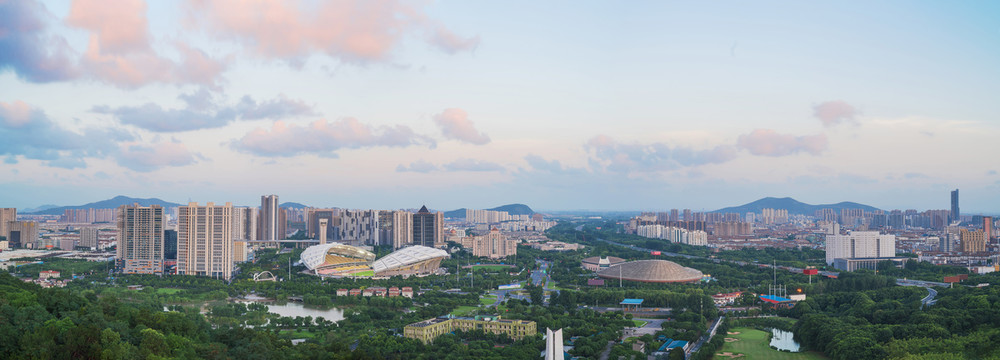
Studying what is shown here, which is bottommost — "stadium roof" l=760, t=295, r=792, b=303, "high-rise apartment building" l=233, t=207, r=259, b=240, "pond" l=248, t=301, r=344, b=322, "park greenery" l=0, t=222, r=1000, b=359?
"pond" l=248, t=301, r=344, b=322

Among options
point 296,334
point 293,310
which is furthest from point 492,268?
point 296,334

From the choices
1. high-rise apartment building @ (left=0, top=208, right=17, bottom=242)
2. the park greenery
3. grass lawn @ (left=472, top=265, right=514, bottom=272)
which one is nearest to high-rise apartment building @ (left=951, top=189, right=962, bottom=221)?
the park greenery

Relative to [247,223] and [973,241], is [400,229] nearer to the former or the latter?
[247,223]

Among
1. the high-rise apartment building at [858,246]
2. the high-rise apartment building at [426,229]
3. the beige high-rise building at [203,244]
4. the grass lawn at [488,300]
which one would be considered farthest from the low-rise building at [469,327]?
the high-rise apartment building at [426,229]

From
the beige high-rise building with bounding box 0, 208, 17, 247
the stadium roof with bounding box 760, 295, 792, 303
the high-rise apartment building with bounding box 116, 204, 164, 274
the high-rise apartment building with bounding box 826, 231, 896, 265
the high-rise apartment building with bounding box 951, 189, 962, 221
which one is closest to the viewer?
the stadium roof with bounding box 760, 295, 792, 303

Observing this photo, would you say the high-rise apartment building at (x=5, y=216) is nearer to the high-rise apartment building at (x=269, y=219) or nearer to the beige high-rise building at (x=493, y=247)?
the high-rise apartment building at (x=269, y=219)

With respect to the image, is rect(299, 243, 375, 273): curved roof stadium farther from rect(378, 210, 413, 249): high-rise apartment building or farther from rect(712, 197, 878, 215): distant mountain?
rect(712, 197, 878, 215): distant mountain
